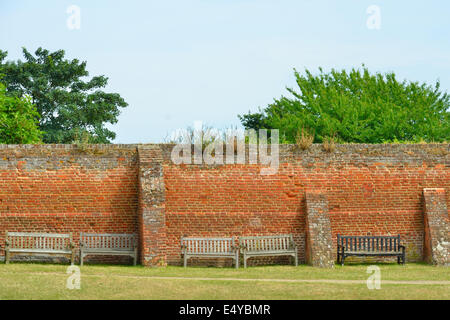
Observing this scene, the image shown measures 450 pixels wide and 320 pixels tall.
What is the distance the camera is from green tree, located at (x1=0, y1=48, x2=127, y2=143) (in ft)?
125

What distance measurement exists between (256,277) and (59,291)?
14.9 feet

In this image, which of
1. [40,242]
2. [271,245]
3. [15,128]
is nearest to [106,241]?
[40,242]

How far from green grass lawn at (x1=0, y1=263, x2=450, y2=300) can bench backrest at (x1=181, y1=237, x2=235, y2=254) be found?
2.98ft

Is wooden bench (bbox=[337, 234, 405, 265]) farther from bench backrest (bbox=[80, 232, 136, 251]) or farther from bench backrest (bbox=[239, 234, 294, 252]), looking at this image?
bench backrest (bbox=[80, 232, 136, 251])

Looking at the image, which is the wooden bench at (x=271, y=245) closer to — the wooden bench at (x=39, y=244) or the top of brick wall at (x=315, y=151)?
the top of brick wall at (x=315, y=151)

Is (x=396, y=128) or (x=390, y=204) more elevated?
(x=396, y=128)

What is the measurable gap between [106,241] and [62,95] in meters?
24.2

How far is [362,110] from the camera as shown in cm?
3547

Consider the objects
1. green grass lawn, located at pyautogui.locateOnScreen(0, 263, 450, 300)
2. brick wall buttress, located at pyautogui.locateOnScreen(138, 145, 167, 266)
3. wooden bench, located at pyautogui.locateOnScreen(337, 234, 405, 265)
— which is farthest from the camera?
wooden bench, located at pyautogui.locateOnScreen(337, 234, 405, 265)

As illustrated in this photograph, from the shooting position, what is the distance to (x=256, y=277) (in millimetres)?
13820

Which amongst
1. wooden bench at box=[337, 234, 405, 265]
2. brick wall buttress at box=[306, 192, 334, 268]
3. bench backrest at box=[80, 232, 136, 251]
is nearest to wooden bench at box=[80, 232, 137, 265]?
bench backrest at box=[80, 232, 136, 251]
